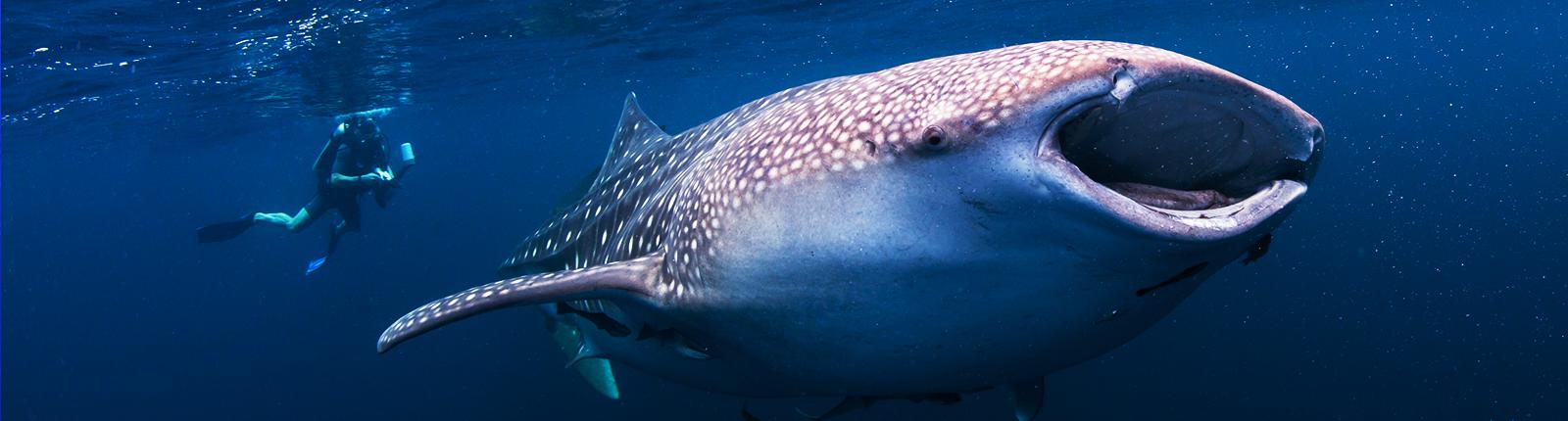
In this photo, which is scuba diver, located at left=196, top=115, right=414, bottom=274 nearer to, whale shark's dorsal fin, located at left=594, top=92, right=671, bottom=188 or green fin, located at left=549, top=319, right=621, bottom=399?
green fin, located at left=549, top=319, right=621, bottom=399

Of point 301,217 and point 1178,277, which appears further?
point 301,217

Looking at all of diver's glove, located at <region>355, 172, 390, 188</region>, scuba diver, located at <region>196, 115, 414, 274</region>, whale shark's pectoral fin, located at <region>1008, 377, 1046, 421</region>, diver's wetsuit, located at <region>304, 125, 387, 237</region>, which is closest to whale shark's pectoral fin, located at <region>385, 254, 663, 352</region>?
whale shark's pectoral fin, located at <region>1008, 377, 1046, 421</region>

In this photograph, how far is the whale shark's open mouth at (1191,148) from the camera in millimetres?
1765

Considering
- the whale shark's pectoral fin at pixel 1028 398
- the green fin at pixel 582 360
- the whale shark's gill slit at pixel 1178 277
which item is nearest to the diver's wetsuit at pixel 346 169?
the green fin at pixel 582 360

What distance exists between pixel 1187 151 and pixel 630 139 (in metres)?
4.17

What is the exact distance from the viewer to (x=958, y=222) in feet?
6.35

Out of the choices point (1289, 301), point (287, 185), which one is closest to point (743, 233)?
point (1289, 301)

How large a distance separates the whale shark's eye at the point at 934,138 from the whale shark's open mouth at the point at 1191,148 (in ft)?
0.74

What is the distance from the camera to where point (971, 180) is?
1.82 meters

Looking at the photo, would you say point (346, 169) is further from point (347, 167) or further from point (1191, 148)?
point (1191, 148)

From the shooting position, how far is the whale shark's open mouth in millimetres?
1765

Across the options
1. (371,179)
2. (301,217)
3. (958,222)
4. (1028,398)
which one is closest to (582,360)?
(1028,398)

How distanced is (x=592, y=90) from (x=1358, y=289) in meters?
30.0

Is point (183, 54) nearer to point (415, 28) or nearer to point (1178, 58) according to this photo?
point (415, 28)
